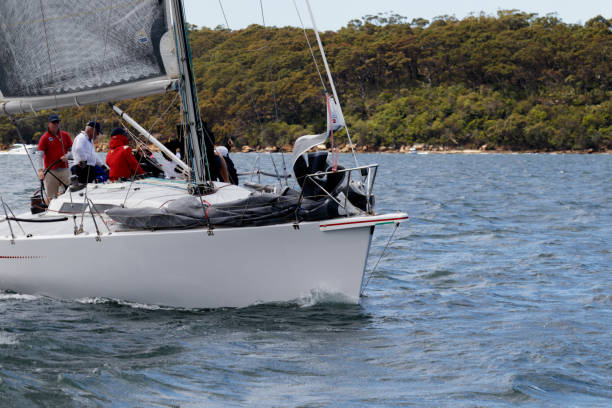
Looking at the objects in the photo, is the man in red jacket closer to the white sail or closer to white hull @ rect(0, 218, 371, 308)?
white hull @ rect(0, 218, 371, 308)

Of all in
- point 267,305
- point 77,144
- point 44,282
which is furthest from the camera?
point 77,144

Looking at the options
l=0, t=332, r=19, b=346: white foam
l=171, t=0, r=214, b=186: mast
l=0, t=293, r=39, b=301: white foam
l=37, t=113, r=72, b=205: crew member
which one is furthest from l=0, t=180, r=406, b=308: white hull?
l=37, t=113, r=72, b=205: crew member

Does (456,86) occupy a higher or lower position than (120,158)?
higher

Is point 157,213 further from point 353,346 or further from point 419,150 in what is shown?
point 419,150

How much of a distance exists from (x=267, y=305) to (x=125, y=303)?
1420 mm

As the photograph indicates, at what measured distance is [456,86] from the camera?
8725cm

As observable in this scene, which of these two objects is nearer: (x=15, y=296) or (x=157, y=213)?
(x=157, y=213)

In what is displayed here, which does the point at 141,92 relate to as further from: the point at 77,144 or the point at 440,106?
the point at 440,106

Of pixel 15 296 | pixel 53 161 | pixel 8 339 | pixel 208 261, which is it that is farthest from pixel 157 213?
pixel 53 161

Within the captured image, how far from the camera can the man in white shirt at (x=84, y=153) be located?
8.90 meters

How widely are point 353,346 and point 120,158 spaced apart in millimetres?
3868

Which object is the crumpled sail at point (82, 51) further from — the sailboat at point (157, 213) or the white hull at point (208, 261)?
the white hull at point (208, 261)

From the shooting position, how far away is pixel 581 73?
82.0m

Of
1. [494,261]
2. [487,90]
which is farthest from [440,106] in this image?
[494,261]
